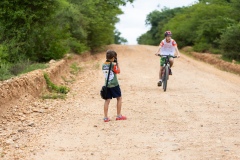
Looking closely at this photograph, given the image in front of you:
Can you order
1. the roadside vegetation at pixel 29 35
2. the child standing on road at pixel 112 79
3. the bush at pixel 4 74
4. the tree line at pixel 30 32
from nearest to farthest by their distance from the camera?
the child standing on road at pixel 112 79 < the bush at pixel 4 74 < the roadside vegetation at pixel 29 35 < the tree line at pixel 30 32

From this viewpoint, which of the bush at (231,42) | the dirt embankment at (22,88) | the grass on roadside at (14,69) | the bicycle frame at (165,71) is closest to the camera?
the dirt embankment at (22,88)

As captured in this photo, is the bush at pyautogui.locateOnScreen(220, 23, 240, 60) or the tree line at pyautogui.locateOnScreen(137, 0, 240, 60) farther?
the tree line at pyautogui.locateOnScreen(137, 0, 240, 60)

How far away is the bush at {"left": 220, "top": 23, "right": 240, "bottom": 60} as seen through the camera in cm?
2445

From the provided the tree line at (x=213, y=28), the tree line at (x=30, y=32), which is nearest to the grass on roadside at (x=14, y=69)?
the tree line at (x=30, y=32)

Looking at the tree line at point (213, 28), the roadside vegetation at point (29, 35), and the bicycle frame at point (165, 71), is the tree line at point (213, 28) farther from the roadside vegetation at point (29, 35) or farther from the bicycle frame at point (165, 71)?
the bicycle frame at point (165, 71)

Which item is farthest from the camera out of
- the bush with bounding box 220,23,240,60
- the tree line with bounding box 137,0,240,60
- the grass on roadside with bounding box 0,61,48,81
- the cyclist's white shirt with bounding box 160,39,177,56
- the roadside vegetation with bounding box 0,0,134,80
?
the tree line with bounding box 137,0,240,60

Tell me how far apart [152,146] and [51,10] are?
1200cm

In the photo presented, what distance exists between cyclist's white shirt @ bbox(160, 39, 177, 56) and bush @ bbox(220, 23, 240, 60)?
1046 cm

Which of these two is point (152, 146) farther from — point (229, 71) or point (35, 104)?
point (229, 71)

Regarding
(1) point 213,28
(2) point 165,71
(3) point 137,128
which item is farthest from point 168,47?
(1) point 213,28

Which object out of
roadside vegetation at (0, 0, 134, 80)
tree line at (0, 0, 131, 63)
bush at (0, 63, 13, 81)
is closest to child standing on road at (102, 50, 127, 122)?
bush at (0, 63, 13, 81)

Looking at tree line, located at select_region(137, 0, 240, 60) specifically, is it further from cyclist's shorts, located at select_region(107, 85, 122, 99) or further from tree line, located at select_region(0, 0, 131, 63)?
cyclist's shorts, located at select_region(107, 85, 122, 99)

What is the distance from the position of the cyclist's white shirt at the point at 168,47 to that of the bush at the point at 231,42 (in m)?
10.5

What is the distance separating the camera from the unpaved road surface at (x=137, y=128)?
7371 millimetres
